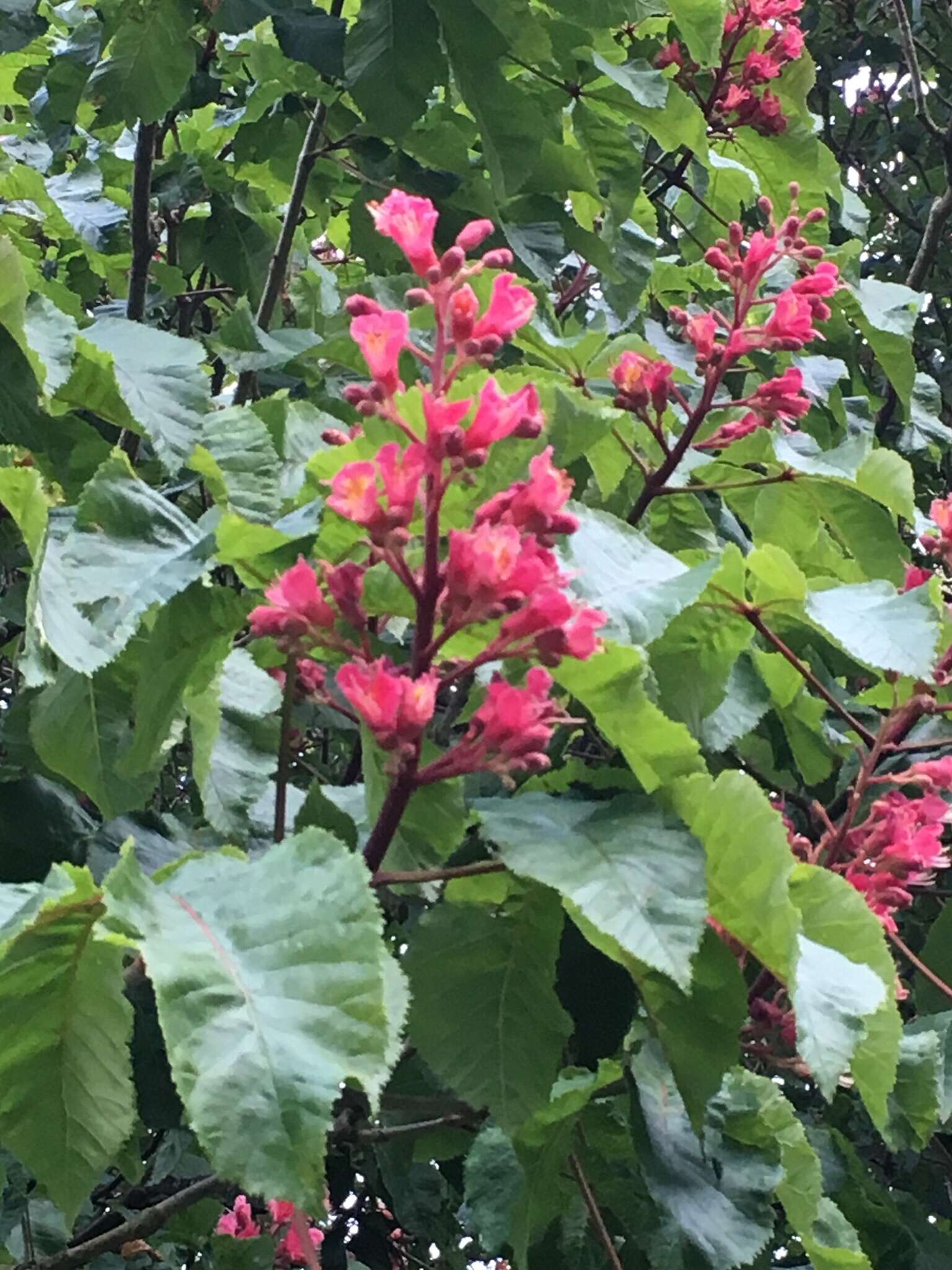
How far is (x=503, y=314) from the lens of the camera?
0.67m

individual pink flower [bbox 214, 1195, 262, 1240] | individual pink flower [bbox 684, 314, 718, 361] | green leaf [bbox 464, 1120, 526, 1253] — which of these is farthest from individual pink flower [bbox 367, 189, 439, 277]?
individual pink flower [bbox 214, 1195, 262, 1240]

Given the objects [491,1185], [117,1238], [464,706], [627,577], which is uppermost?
[627,577]

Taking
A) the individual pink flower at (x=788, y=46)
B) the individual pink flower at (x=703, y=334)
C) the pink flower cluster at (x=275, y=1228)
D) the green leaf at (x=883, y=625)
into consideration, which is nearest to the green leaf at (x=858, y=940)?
the green leaf at (x=883, y=625)

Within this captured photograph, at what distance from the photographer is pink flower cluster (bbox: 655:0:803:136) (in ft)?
5.09

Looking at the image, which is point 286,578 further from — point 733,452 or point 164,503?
point 733,452

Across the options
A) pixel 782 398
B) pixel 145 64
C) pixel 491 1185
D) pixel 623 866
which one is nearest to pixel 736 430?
pixel 782 398

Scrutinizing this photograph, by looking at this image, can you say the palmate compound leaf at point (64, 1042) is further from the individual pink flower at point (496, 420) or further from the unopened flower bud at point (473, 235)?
the unopened flower bud at point (473, 235)

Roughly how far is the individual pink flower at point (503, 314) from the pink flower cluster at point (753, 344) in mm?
251

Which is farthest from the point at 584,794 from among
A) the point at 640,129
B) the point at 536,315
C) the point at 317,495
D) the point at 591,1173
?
the point at 640,129

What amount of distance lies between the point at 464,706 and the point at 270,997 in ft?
1.52

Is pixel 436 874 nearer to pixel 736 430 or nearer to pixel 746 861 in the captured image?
pixel 746 861

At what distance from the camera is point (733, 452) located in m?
1.04

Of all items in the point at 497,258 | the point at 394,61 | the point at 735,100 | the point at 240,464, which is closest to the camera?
the point at 497,258

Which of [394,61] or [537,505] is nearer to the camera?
[537,505]
